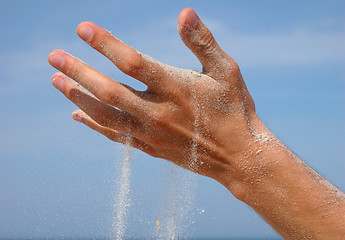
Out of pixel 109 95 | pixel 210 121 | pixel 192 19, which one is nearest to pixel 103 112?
pixel 109 95

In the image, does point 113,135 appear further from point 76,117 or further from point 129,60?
point 129,60

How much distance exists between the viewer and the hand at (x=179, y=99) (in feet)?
7.22

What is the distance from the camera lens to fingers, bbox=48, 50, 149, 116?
2.20m

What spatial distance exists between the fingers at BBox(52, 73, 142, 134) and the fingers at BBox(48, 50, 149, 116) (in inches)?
4.7

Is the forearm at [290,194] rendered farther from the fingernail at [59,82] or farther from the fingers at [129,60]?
the fingernail at [59,82]

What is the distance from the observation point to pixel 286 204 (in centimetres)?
232

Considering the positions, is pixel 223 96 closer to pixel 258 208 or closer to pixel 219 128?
pixel 219 128

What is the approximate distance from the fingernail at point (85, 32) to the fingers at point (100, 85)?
0.14 meters

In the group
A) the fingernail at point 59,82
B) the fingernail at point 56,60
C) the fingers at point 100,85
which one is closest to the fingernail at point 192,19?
the fingers at point 100,85

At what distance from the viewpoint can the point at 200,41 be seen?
2244mm

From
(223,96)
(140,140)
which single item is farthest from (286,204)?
(140,140)

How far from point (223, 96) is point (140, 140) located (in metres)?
0.58

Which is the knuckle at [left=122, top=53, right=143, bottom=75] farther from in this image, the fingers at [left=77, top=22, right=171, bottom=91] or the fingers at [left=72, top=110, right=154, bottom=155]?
the fingers at [left=72, top=110, right=154, bottom=155]

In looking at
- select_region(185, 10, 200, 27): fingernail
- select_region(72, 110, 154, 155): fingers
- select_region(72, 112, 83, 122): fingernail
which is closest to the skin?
select_region(185, 10, 200, 27): fingernail
